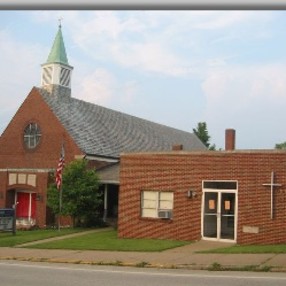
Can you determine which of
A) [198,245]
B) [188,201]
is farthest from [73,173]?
[198,245]

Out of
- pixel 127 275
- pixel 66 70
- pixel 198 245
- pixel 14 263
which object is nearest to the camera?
pixel 127 275

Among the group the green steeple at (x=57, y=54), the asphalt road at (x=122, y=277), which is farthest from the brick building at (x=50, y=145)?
the asphalt road at (x=122, y=277)

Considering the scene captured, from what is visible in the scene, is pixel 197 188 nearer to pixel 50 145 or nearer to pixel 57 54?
pixel 50 145

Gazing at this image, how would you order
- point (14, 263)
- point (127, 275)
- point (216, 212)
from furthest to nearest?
point (216, 212) → point (14, 263) → point (127, 275)

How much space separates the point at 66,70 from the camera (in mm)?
36312

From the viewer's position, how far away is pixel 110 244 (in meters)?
16.8

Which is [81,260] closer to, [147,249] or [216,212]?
[147,249]

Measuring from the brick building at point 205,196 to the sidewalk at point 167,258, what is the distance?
1942 mm

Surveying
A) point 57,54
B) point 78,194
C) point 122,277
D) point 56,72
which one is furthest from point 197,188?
point 57,54

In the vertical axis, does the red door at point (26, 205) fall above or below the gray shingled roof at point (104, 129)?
below

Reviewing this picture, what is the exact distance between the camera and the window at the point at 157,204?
750 inches

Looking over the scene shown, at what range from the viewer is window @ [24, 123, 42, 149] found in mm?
30328

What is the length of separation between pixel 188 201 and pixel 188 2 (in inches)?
653

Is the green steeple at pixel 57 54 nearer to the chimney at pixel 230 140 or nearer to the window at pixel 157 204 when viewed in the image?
the chimney at pixel 230 140
